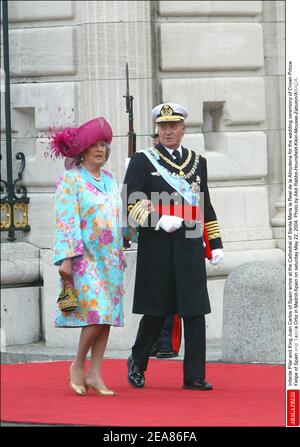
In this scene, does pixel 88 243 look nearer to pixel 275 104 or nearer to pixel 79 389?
pixel 79 389

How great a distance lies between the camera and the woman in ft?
32.4

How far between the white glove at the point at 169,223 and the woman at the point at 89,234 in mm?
329

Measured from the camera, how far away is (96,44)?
13531mm

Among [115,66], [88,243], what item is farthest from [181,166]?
[115,66]

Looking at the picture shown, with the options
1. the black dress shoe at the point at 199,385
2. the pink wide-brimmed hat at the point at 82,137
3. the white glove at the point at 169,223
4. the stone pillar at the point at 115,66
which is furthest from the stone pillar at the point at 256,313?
the pink wide-brimmed hat at the point at 82,137

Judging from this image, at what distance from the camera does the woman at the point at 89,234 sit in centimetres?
989

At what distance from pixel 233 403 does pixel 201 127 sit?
491cm

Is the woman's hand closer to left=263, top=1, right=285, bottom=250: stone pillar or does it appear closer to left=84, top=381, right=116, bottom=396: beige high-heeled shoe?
left=84, top=381, right=116, bottom=396: beige high-heeled shoe

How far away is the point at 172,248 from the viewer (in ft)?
34.3

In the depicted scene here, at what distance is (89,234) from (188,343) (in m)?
1.05

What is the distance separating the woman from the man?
0.41 meters
